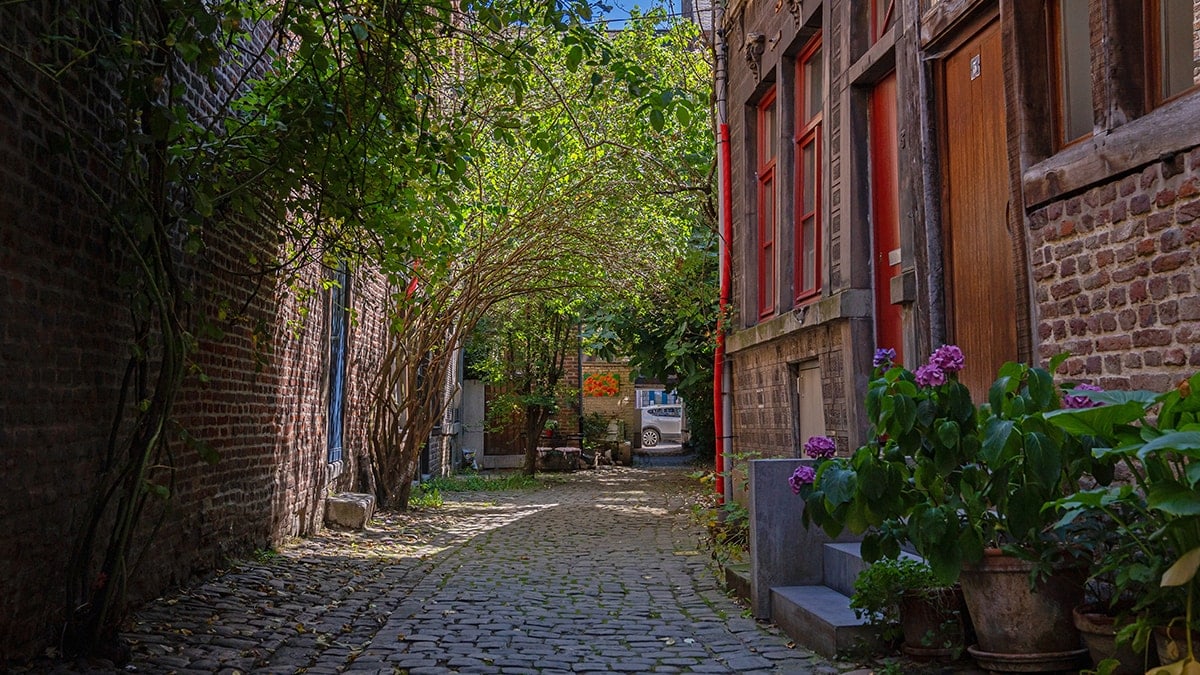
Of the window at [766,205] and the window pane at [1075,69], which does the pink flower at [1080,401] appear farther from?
the window at [766,205]

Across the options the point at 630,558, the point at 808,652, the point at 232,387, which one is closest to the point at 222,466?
the point at 232,387

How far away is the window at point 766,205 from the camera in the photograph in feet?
34.6

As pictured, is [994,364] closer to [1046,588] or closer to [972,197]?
[972,197]

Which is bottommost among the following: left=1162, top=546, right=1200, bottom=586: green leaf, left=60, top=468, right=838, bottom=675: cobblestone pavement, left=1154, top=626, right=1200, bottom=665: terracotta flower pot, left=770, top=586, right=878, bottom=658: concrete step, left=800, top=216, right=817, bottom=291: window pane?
left=60, top=468, right=838, bottom=675: cobblestone pavement

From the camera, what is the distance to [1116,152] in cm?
474

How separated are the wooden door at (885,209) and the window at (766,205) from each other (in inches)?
91.7

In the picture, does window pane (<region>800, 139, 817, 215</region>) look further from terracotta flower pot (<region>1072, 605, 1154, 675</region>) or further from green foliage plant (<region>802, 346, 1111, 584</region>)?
terracotta flower pot (<region>1072, 605, 1154, 675</region>)

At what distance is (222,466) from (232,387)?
63cm

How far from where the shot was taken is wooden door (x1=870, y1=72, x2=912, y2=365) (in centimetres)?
770

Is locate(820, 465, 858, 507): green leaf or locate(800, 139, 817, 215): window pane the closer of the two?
locate(820, 465, 858, 507): green leaf

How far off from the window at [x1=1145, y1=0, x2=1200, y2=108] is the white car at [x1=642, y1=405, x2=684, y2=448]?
31.3 m

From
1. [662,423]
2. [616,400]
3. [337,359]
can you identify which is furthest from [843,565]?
[662,423]

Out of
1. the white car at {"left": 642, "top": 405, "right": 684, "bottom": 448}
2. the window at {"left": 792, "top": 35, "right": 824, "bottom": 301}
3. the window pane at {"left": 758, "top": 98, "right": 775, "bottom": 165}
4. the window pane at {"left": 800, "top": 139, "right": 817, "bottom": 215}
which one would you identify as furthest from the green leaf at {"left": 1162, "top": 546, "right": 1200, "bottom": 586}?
the white car at {"left": 642, "top": 405, "right": 684, "bottom": 448}

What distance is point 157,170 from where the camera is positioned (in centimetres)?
552
